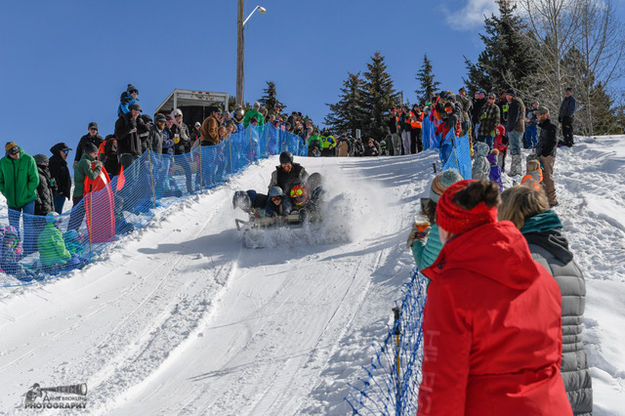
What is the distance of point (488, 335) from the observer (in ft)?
5.30

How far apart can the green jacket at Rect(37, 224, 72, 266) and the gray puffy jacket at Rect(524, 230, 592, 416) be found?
665 centimetres

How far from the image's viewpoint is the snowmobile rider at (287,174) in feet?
30.7

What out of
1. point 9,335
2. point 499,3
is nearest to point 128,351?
point 9,335

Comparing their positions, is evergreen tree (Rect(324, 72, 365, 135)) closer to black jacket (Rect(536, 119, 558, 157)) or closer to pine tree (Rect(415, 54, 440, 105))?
pine tree (Rect(415, 54, 440, 105))

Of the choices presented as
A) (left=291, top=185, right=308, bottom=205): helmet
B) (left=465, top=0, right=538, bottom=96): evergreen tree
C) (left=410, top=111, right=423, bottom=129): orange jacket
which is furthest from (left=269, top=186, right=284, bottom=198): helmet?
(left=465, top=0, right=538, bottom=96): evergreen tree

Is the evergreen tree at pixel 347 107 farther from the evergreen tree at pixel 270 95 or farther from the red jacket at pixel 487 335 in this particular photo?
the red jacket at pixel 487 335

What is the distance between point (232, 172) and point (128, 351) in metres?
8.82

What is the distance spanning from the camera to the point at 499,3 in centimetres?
2855

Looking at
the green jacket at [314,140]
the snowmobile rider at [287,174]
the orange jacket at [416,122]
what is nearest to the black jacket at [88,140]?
the snowmobile rider at [287,174]

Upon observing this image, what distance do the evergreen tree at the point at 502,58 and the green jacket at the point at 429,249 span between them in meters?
26.0

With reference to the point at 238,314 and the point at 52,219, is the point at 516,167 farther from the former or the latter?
the point at 52,219

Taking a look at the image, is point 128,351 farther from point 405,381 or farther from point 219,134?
point 219,134

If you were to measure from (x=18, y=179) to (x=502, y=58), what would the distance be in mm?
25794

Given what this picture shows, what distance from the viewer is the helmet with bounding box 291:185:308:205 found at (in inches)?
350
